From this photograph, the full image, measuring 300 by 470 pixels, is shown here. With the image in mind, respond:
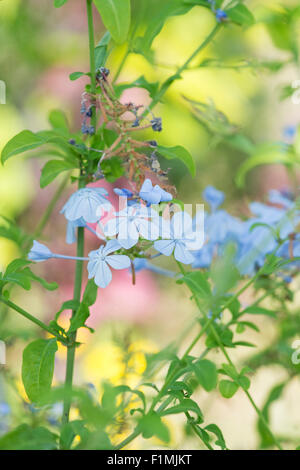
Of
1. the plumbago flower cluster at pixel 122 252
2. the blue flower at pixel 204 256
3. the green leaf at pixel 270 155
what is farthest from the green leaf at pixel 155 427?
the green leaf at pixel 270 155

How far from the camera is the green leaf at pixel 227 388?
342mm

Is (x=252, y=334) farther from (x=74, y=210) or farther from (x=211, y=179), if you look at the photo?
(x=74, y=210)

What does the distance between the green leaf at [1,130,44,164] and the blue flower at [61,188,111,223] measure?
0.04 meters

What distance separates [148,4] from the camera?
1.49ft

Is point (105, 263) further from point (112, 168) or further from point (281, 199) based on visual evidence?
point (281, 199)

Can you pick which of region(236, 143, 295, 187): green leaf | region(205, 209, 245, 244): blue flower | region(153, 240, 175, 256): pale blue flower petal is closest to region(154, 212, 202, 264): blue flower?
region(153, 240, 175, 256): pale blue flower petal

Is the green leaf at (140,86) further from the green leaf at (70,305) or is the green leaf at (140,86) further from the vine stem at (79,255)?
the green leaf at (70,305)

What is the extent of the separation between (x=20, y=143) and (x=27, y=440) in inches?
6.7

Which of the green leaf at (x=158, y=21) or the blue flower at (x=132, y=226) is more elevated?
the green leaf at (x=158, y=21)

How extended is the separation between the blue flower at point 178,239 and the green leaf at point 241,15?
160 millimetres

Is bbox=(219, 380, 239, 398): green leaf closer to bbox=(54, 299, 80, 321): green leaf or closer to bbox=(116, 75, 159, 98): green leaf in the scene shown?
bbox=(54, 299, 80, 321): green leaf

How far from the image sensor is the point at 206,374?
0.29 metres
